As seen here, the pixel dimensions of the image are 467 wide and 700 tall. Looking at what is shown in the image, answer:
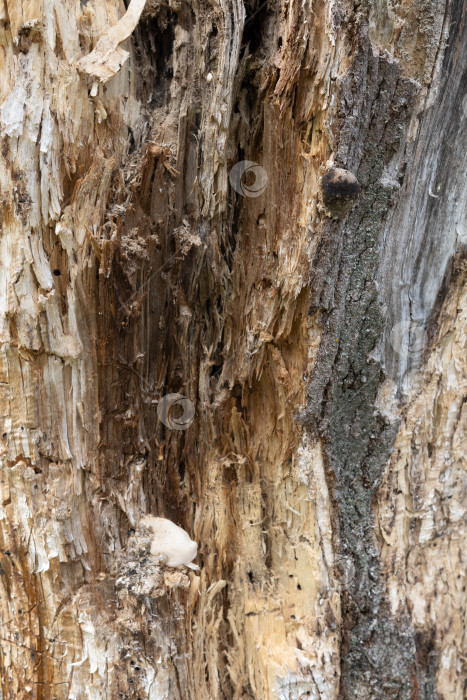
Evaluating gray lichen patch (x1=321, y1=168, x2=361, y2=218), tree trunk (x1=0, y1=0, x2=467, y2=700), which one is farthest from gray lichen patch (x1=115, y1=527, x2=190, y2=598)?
gray lichen patch (x1=321, y1=168, x2=361, y2=218)

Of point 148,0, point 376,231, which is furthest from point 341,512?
point 148,0

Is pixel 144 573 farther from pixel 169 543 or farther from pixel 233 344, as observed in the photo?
pixel 233 344

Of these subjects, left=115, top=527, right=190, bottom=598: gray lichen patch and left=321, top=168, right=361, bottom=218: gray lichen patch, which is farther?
left=115, top=527, right=190, bottom=598: gray lichen patch

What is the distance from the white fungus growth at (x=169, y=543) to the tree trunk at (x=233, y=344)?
0.12ft

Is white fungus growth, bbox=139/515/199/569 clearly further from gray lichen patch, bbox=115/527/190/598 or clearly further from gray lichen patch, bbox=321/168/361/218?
gray lichen patch, bbox=321/168/361/218

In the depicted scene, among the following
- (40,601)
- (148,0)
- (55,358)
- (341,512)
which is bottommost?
(40,601)

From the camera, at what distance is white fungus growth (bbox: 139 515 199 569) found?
4.22ft

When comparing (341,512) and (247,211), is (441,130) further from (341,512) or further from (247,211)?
(341,512)

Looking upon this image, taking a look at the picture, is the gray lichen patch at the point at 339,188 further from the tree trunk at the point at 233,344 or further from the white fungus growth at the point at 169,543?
the white fungus growth at the point at 169,543

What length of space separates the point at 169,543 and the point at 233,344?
1.86 feet

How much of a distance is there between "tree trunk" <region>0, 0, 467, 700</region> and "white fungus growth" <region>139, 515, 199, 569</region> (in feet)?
0.12

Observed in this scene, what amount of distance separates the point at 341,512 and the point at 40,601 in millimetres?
842

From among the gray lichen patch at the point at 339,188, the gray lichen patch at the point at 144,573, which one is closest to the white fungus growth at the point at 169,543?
the gray lichen patch at the point at 144,573

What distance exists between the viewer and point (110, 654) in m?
1.26
